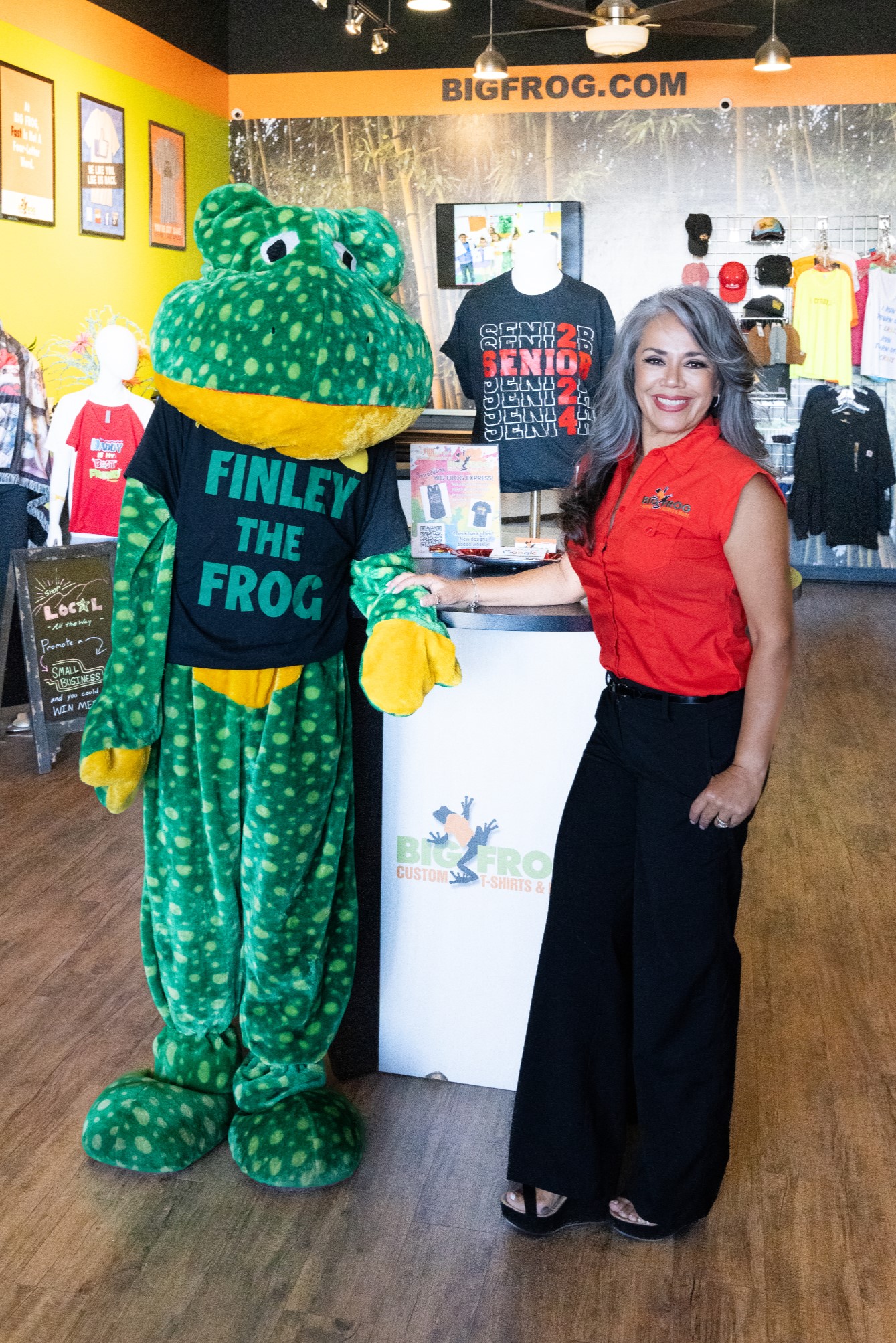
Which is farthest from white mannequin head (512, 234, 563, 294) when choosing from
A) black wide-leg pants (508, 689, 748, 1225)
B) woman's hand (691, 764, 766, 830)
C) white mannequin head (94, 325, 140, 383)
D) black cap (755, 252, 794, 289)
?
black cap (755, 252, 794, 289)

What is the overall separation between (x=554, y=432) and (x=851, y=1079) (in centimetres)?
199

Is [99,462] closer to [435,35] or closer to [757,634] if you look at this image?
[757,634]

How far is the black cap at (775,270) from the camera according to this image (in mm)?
8000

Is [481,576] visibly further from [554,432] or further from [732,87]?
[732,87]

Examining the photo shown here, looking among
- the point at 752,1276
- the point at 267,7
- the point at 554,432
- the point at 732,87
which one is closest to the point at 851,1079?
the point at 752,1276

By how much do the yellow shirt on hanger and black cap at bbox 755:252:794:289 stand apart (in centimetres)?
9

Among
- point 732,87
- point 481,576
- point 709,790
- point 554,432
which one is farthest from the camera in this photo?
point 732,87

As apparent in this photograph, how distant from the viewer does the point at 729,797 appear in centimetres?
175

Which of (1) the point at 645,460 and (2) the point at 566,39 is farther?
(2) the point at 566,39

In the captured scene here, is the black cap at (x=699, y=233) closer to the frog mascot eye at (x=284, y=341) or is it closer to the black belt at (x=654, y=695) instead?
the frog mascot eye at (x=284, y=341)

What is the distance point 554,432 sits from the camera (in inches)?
146

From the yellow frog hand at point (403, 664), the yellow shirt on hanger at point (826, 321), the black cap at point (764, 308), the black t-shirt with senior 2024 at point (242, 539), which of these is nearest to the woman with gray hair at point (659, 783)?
the yellow frog hand at point (403, 664)

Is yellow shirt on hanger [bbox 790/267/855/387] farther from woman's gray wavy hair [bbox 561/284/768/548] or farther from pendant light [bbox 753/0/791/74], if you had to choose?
woman's gray wavy hair [bbox 561/284/768/548]

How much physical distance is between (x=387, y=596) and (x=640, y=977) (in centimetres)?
72
